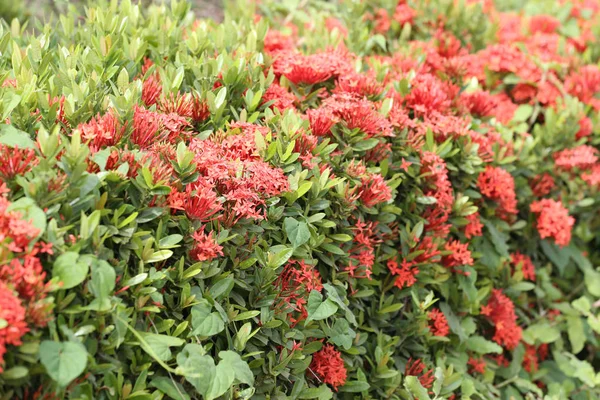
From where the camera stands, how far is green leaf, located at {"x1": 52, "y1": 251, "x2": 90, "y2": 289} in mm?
1719

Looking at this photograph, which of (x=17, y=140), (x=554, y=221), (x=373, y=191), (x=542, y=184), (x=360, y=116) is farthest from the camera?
(x=542, y=184)

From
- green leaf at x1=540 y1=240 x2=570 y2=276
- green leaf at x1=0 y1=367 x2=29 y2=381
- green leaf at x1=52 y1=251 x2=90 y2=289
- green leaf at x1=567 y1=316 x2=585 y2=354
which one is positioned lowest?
green leaf at x1=567 y1=316 x2=585 y2=354

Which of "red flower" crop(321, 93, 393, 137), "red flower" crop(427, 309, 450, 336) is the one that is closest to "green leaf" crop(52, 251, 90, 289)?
"red flower" crop(321, 93, 393, 137)

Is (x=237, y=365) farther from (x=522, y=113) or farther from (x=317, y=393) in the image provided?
(x=522, y=113)

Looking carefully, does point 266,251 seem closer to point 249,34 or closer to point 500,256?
point 249,34

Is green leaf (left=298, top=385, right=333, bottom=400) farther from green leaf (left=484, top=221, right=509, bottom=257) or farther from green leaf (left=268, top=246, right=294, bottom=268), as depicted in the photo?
green leaf (left=484, top=221, right=509, bottom=257)

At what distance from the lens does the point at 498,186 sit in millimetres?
3238

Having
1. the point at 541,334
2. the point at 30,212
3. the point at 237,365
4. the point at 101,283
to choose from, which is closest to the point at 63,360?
the point at 101,283

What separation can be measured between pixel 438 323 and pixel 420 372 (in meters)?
0.24

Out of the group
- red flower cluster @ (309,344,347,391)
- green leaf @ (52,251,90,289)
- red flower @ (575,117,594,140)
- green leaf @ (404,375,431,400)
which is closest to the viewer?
green leaf @ (52,251,90,289)

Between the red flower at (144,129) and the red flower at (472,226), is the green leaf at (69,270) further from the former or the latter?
the red flower at (472,226)

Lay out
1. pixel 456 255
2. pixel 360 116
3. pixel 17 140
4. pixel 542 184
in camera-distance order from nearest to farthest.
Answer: pixel 17 140
pixel 360 116
pixel 456 255
pixel 542 184

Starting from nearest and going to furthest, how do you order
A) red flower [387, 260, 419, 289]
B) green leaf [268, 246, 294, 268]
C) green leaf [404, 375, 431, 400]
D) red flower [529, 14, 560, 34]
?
green leaf [268, 246, 294, 268] < green leaf [404, 375, 431, 400] < red flower [387, 260, 419, 289] < red flower [529, 14, 560, 34]

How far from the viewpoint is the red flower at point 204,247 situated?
2082mm
